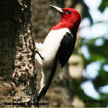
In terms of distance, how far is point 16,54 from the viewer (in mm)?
3092

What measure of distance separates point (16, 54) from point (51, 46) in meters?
0.90

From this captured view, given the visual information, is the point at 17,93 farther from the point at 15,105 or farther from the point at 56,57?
the point at 56,57

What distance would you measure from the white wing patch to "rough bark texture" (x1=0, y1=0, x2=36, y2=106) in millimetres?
675

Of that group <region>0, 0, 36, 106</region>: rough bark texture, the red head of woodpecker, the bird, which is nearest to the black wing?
the bird

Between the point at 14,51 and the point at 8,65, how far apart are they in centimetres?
17

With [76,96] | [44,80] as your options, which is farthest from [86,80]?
[44,80]

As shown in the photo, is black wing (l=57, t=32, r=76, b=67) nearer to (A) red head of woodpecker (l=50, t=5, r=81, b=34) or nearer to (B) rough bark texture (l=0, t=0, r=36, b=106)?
(A) red head of woodpecker (l=50, t=5, r=81, b=34)

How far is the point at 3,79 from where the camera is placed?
292 centimetres

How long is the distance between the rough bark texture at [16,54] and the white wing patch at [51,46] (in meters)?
0.68

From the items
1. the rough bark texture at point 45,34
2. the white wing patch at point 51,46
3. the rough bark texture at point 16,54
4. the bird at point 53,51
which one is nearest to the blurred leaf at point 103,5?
the rough bark texture at point 45,34

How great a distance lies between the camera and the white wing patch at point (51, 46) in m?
3.92

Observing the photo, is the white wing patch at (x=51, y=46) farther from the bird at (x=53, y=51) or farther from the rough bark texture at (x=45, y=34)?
the rough bark texture at (x=45, y=34)

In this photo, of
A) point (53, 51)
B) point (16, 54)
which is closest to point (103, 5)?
point (53, 51)

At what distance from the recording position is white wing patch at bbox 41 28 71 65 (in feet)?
12.9
